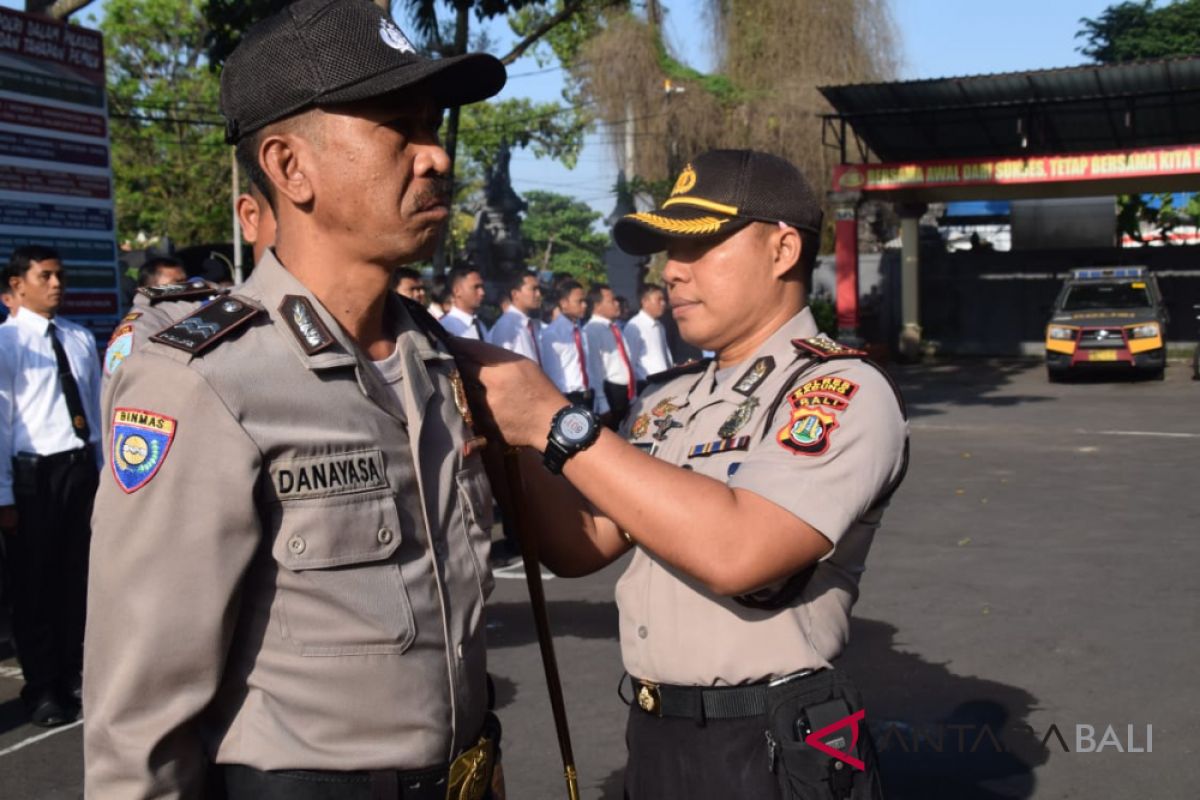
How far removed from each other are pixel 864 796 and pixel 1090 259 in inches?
1049

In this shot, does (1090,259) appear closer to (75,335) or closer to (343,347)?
(75,335)

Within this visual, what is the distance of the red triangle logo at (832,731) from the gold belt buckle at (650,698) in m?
0.32

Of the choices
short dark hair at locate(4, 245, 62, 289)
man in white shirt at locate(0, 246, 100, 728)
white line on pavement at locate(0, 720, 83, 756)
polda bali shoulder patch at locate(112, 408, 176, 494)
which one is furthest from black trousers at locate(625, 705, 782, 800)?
short dark hair at locate(4, 245, 62, 289)

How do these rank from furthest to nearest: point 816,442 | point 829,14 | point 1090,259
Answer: point 829,14
point 1090,259
point 816,442

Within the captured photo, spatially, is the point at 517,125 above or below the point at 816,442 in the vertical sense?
above

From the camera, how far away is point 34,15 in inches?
296

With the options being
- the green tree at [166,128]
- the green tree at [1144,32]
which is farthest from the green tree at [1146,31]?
the green tree at [166,128]

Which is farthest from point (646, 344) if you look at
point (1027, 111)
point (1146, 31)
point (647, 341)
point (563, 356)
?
point (1146, 31)

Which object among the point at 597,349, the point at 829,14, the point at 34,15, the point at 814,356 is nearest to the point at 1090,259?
the point at 829,14

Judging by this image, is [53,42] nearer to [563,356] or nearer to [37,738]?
[37,738]

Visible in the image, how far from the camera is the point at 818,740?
223cm

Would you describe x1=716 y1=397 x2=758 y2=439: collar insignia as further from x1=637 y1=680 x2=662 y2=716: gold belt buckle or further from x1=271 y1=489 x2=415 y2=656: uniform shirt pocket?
x1=271 y1=489 x2=415 y2=656: uniform shirt pocket

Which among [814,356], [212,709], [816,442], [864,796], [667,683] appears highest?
[814,356]

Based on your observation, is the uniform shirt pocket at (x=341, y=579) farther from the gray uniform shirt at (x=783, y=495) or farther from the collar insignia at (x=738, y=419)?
the collar insignia at (x=738, y=419)
